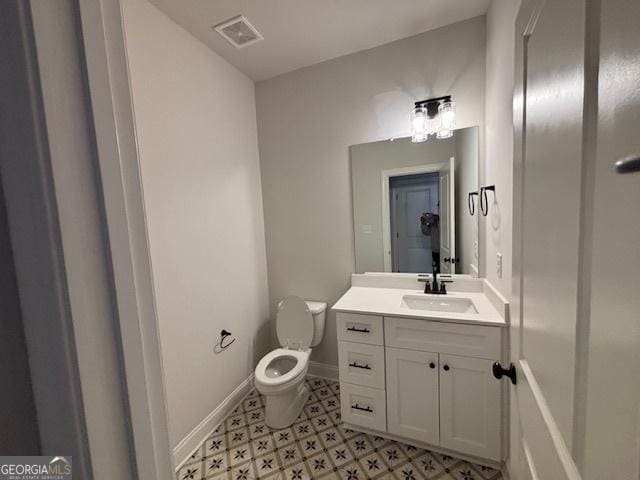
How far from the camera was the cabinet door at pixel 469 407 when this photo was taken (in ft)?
4.47

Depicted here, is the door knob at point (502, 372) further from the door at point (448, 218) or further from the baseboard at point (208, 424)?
the baseboard at point (208, 424)

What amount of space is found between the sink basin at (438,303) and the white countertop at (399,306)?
0.03m

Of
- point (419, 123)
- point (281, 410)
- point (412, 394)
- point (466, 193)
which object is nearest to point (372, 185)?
point (419, 123)

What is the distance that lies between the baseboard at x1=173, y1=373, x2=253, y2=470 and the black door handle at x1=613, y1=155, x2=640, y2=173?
76.3 inches

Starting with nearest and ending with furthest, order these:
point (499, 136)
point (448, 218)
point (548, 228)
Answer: point (548, 228), point (499, 136), point (448, 218)

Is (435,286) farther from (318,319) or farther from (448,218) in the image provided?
(318,319)

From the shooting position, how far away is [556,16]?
1.80ft

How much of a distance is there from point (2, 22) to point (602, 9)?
0.78 meters

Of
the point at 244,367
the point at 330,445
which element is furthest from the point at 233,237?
the point at 330,445

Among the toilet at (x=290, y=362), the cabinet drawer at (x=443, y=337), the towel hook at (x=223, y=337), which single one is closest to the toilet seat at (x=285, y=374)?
the toilet at (x=290, y=362)

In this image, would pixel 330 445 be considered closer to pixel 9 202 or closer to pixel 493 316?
pixel 493 316

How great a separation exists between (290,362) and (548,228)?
6.28ft

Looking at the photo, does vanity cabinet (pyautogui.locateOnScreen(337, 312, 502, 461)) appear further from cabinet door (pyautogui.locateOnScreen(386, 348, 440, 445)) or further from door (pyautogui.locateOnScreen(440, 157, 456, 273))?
door (pyautogui.locateOnScreen(440, 157, 456, 273))

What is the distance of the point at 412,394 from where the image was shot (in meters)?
1.52
